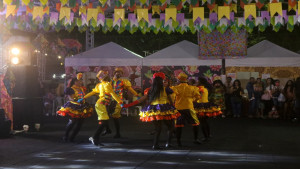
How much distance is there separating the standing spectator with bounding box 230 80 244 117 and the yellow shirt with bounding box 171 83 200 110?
8.88 metres

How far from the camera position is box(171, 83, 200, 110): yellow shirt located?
10.0 meters

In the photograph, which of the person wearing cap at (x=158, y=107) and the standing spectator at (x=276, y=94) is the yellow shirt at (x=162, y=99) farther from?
the standing spectator at (x=276, y=94)

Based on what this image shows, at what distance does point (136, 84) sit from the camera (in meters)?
21.0

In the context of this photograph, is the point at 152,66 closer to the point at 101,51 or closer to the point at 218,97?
the point at 101,51

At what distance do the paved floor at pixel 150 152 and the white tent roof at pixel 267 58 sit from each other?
657 centimetres

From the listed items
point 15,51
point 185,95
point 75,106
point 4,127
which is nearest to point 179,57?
point 15,51

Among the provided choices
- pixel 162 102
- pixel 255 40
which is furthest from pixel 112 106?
pixel 255 40

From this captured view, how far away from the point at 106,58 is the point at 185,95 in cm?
1107

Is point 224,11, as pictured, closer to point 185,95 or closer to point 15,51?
point 185,95

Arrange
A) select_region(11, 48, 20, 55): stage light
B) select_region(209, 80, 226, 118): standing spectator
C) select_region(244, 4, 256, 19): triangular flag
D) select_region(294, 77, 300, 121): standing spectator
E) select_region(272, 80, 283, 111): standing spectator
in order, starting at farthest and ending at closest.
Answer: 1. select_region(272, 80, 283, 111): standing spectator
2. select_region(209, 80, 226, 118): standing spectator
3. select_region(294, 77, 300, 121): standing spectator
4. select_region(11, 48, 20, 55): stage light
5. select_region(244, 4, 256, 19): triangular flag

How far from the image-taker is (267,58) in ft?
63.6

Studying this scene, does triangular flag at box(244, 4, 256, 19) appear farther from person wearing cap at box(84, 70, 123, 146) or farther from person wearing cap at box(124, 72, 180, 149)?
person wearing cap at box(84, 70, 123, 146)

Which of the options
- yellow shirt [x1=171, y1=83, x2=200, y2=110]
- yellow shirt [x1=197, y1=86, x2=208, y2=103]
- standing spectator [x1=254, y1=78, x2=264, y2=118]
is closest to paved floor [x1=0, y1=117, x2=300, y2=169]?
yellow shirt [x1=171, y1=83, x2=200, y2=110]

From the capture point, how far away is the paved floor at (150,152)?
7739mm
